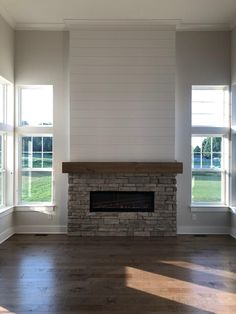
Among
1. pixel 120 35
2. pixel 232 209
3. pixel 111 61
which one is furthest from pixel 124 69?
pixel 232 209

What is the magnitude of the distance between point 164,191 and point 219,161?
120 cm

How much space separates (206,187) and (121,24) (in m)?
3.28

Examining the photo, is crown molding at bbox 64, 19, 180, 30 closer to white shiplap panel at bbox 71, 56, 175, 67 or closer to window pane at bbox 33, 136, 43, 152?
white shiplap panel at bbox 71, 56, 175, 67

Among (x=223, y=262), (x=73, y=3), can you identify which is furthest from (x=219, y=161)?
(x=73, y=3)

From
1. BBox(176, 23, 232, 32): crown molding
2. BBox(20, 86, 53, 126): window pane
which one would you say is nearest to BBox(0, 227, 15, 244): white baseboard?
BBox(20, 86, 53, 126): window pane

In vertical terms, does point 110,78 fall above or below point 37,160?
above

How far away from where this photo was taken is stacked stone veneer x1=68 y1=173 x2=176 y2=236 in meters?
5.92

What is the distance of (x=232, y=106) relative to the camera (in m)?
6.00

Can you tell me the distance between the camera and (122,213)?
5.94 metres

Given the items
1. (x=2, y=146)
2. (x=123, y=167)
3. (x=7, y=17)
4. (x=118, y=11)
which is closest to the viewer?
(x=118, y=11)

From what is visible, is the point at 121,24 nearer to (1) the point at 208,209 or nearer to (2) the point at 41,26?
(2) the point at 41,26

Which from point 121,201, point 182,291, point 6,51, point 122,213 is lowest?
point 182,291

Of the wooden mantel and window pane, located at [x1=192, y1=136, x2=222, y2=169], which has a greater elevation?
window pane, located at [x1=192, y1=136, x2=222, y2=169]

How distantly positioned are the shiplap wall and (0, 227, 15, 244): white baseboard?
1722 millimetres
